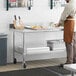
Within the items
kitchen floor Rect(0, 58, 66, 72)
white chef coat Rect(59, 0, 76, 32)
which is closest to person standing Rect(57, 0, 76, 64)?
white chef coat Rect(59, 0, 76, 32)

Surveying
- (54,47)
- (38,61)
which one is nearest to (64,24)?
(54,47)

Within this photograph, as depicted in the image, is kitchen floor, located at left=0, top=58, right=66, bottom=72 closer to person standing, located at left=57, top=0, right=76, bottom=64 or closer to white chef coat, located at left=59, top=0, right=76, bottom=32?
person standing, located at left=57, top=0, right=76, bottom=64

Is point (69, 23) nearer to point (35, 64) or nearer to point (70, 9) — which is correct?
point (70, 9)

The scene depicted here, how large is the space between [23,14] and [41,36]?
2.22 feet

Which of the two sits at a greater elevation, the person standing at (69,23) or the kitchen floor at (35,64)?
the person standing at (69,23)

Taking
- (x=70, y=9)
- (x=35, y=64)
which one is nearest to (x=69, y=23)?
(x=70, y=9)

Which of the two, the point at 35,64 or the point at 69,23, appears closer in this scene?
the point at 69,23

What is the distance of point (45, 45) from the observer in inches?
254

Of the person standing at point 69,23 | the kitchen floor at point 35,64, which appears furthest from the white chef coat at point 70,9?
the kitchen floor at point 35,64

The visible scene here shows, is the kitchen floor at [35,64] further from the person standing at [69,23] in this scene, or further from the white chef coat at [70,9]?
the white chef coat at [70,9]

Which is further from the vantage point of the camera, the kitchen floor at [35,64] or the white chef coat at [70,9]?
the kitchen floor at [35,64]

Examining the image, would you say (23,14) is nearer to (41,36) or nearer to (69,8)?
(41,36)

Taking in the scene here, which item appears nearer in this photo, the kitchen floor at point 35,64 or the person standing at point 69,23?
the person standing at point 69,23

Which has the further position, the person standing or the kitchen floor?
the kitchen floor
